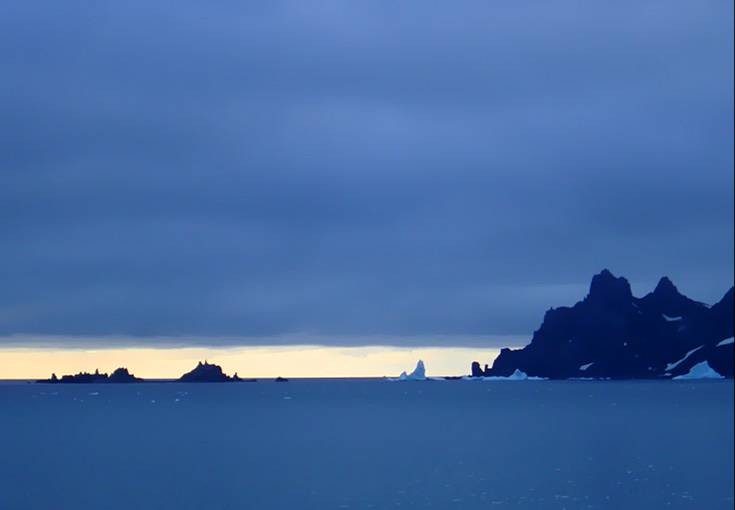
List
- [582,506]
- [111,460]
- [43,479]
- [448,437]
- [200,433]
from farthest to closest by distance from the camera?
[200,433]
[448,437]
[111,460]
[43,479]
[582,506]

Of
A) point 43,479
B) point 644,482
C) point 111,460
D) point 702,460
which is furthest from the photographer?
point 111,460

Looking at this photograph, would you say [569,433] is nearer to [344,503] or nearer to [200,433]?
[200,433]

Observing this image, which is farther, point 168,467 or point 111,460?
point 111,460

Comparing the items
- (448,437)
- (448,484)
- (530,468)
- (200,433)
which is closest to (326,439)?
(448,437)

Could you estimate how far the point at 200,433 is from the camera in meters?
194

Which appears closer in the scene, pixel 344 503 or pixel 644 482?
pixel 344 503

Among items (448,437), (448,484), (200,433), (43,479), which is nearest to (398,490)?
(448,484)

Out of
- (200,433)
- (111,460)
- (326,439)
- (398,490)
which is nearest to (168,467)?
(111,460)

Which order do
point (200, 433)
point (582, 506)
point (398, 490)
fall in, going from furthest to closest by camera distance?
point (200, 433) < point (398, 490) < point (582, 506)

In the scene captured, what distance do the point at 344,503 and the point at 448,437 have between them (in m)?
80.3

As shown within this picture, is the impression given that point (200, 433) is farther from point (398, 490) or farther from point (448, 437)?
point (398, 490)

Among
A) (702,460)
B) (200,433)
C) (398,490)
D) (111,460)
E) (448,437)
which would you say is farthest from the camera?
(200,433)

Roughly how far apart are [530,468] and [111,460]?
47.0 meters

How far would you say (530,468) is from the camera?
390ft
